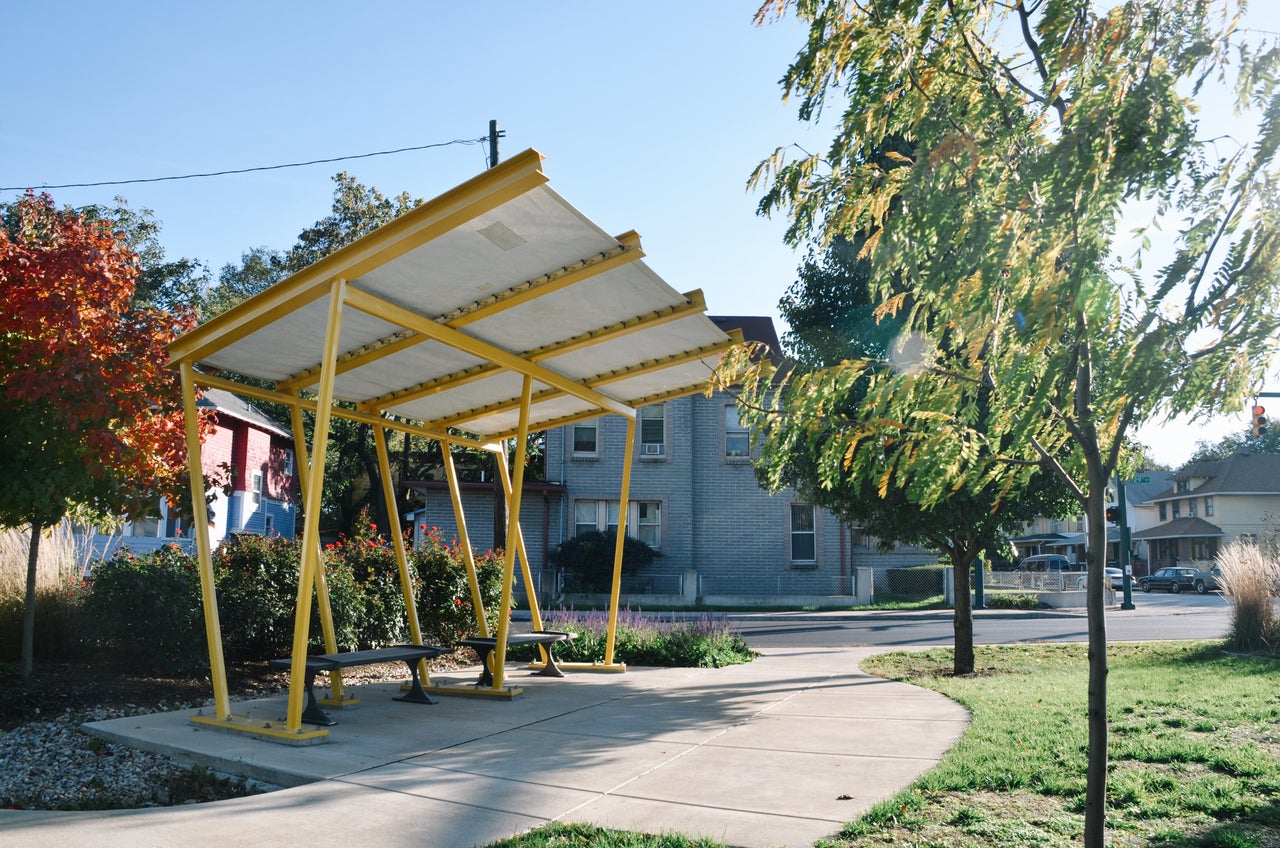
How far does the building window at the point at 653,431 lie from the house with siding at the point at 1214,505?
40655 millimetres

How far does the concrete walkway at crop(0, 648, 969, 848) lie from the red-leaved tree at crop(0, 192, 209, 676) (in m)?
2.18

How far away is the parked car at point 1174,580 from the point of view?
160 feet

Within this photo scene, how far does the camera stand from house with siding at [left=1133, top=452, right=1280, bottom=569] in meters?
57.7

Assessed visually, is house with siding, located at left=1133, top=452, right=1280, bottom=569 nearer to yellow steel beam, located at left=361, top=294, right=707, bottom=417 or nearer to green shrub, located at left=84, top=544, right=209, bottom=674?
yellow steel beam, located at left=361, top=294, right=707, bottom=417

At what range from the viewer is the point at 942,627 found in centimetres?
2195

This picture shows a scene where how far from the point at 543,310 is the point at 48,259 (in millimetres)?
4528

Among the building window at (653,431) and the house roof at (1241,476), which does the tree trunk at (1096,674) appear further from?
the house roof at (1241,476)

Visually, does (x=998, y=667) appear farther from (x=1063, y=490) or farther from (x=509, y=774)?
(x=509, y=774)

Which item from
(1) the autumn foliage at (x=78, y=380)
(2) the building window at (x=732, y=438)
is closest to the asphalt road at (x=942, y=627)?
(2) the building window at (x=732, y=438)

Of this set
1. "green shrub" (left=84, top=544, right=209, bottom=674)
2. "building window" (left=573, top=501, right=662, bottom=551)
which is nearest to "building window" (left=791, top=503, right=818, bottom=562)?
"building window" (left=573, top=501, right=662, bottom=551)

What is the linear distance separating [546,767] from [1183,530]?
2539 inches

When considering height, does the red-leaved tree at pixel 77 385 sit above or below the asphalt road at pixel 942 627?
above

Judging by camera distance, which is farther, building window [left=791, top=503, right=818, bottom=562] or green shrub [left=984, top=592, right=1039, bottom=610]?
green shrub [left=984, top=592, right=1039, bottom=610]

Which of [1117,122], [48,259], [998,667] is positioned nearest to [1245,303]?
[1117,122]
